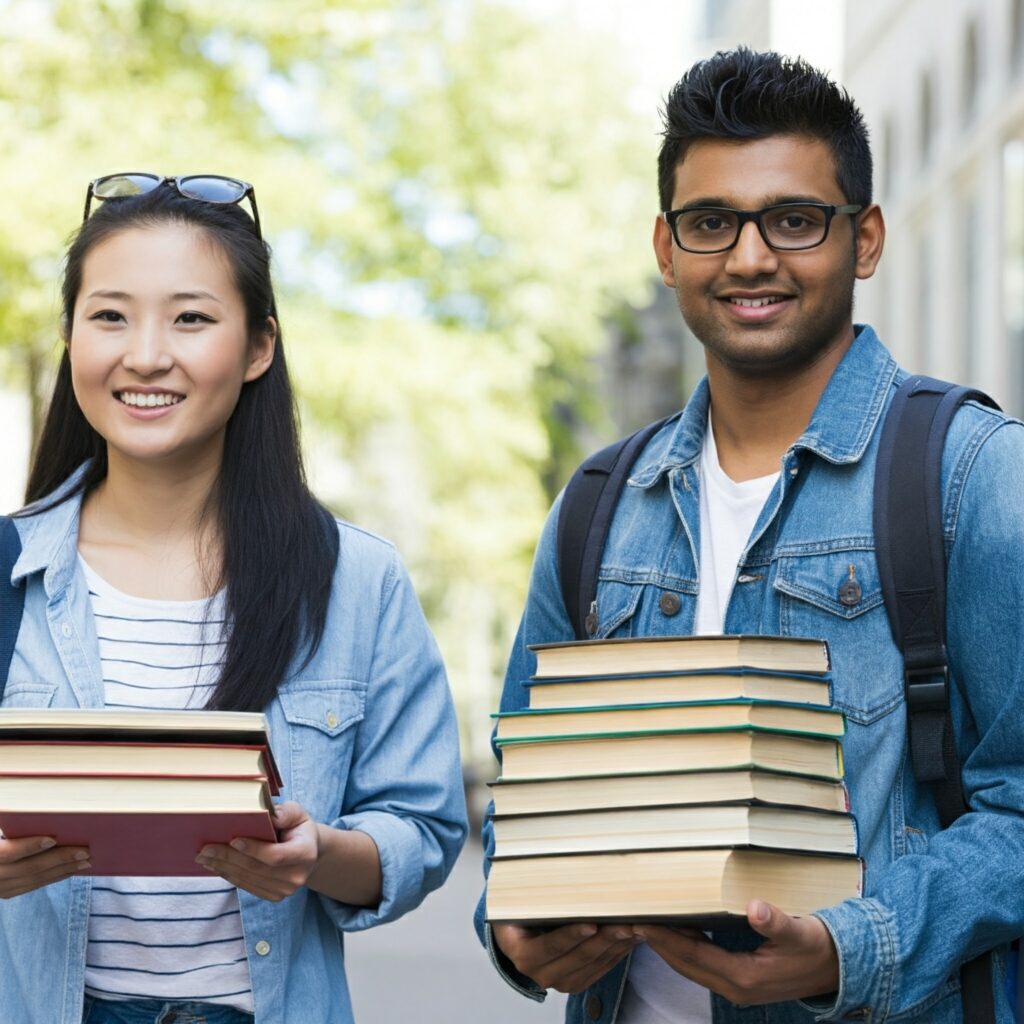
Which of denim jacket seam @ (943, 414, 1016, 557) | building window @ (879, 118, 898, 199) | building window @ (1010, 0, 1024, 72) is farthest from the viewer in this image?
building window @ (879, 118, 898, 199)

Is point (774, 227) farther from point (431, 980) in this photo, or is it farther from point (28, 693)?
point (431, 980)

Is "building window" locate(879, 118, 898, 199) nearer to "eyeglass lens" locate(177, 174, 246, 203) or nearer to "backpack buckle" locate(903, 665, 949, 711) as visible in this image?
"eyeglass lens" locate(177, 174, 246, 203)

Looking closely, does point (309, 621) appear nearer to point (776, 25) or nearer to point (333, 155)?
point (333, 155)

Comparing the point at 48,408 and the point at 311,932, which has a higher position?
the point at 48,408

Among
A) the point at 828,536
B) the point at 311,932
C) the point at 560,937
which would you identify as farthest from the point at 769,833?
the point at 311,932

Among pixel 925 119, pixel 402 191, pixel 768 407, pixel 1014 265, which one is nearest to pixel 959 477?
pixel 768 407

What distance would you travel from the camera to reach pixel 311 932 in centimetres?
321

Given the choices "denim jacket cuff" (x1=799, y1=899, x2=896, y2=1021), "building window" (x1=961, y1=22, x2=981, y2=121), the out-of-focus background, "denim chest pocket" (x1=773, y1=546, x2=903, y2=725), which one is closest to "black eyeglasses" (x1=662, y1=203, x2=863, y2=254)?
"denim chest pocket" (x1=773, y1=546, x2=903, y2=725)

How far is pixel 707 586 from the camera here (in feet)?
10.5

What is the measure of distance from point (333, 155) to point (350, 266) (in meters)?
0.82

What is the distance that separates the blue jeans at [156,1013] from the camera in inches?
120

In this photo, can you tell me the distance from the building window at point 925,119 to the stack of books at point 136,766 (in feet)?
43.3

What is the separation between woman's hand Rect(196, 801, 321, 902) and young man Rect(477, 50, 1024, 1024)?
34cm

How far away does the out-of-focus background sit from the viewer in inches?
479
